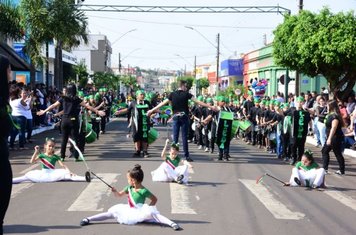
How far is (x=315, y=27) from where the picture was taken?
2408 centimetres

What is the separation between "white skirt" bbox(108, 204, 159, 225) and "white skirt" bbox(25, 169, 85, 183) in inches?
139

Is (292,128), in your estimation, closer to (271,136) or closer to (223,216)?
(271,136)

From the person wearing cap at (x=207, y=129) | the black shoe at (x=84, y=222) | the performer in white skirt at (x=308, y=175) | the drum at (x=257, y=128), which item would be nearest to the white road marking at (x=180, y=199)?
the black shoe at (x=84, y=222)

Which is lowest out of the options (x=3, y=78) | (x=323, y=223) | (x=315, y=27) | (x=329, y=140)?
(x=323, y=223)


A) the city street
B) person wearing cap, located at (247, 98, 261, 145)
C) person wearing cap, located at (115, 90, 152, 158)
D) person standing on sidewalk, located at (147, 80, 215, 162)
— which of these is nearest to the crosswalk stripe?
the city street

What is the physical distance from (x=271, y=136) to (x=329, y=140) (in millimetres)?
5269

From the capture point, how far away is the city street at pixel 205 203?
7363mm

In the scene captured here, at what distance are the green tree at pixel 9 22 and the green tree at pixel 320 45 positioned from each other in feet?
40.4

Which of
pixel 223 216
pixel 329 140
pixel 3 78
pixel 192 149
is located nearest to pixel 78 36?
pixel 192 149

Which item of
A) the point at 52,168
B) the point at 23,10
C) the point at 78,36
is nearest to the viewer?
the point at 52,168

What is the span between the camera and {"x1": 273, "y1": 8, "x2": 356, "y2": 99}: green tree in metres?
23.2

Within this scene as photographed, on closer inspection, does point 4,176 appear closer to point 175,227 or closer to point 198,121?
point 175,227

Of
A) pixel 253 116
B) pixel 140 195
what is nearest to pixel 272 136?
pixel 253 116

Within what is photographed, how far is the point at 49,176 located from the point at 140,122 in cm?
488
